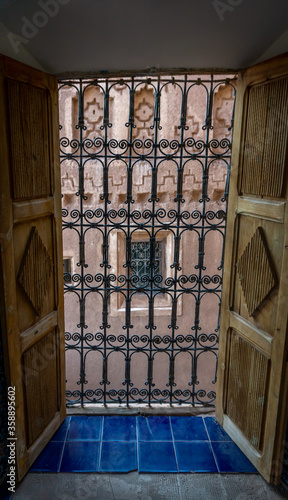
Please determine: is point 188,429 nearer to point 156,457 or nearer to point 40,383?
point 156,457

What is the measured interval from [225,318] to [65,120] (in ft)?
12.2

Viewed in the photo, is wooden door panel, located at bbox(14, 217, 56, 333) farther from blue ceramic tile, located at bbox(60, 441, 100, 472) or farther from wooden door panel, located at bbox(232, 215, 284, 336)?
wooden door panel, located at bbox(232, 215, 284, 336)

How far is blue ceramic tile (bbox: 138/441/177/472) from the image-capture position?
2.38 meters

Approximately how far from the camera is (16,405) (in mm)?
2117

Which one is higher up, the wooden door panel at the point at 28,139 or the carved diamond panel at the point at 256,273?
the wooden door panel at the point at 28,139

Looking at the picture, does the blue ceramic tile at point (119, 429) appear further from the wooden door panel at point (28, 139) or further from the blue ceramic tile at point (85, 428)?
the wooden door panel at point (28, 139)

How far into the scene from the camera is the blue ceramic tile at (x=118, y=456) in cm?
238

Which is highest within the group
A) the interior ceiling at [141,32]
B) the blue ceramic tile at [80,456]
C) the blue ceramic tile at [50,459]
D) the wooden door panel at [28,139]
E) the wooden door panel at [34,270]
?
the interior ceiling at [141,32]

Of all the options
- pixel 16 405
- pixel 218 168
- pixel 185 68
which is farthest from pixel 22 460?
pixel 218 168

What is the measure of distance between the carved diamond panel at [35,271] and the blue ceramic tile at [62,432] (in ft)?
3.31

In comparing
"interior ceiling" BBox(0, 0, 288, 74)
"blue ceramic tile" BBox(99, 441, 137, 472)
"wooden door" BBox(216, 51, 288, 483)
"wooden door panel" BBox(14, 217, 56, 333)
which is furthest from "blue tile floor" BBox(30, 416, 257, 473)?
"interior ceiling" BBox(0, 0, 288, 74)

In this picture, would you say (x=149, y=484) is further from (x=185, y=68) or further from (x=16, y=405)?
(x=185, y=68)

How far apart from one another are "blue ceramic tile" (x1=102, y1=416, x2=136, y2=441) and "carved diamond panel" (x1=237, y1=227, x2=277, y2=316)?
130 centimetres

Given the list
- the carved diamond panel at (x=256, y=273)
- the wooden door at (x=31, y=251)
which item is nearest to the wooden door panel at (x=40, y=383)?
the wooden door at (x=31, y=251)
